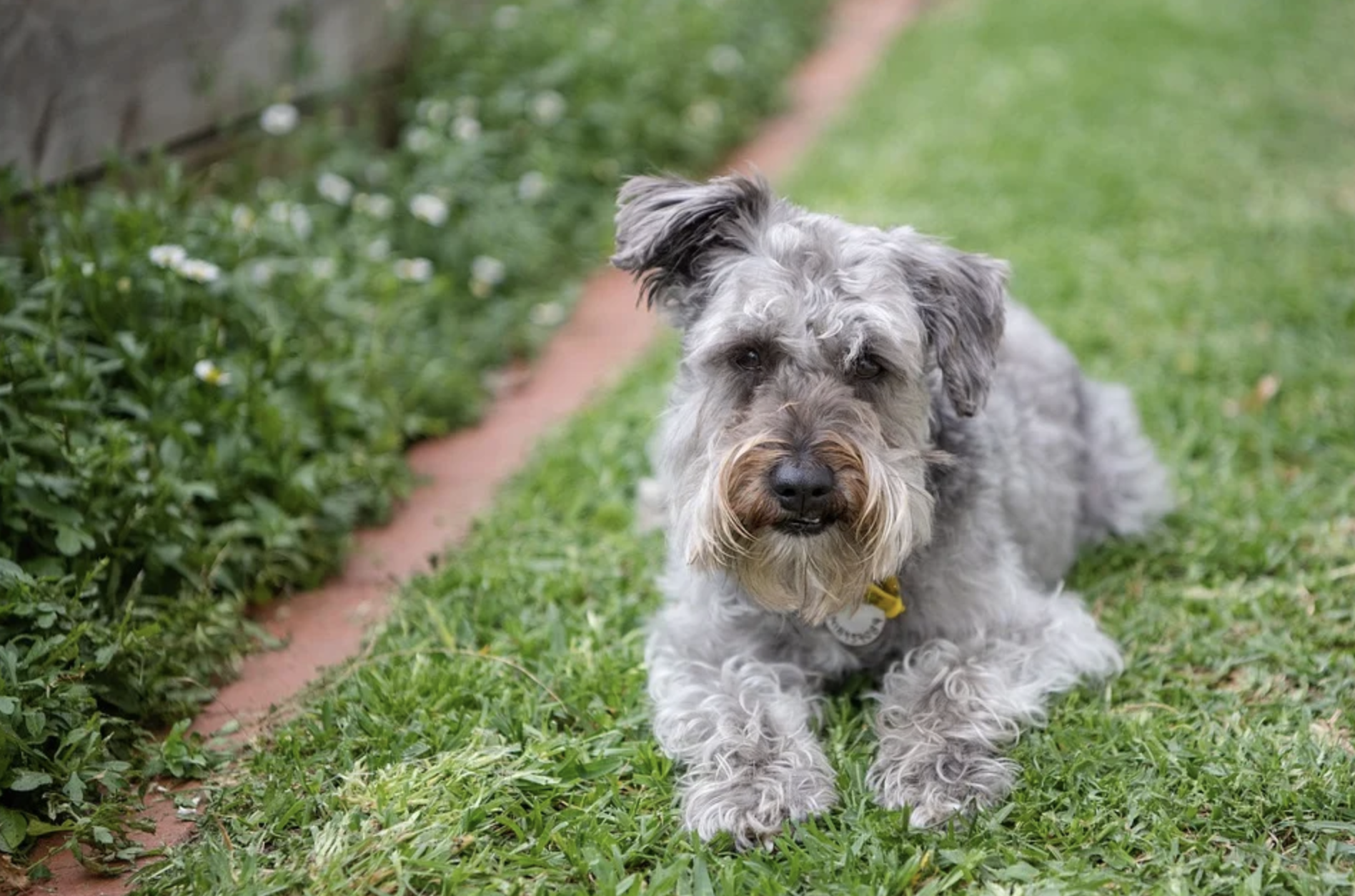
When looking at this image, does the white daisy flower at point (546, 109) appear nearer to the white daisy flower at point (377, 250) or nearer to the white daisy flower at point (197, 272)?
the white daisy flower at point (377, 250)

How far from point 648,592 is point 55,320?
8.34ft

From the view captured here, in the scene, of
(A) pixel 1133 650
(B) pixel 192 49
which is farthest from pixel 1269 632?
(B) pixel 192 49

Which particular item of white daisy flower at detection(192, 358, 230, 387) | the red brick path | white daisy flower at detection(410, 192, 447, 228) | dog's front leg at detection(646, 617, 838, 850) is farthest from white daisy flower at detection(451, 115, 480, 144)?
dog's front leg at detection(646, 617, 838, 850)

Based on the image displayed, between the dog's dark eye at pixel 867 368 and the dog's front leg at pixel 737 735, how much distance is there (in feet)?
3.32

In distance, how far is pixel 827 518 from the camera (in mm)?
3516

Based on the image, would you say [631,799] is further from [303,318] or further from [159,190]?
→ [159,190]

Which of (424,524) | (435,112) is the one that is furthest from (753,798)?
(435,112)

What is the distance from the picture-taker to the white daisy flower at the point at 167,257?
5.14 m

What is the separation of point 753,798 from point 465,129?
18.9ft

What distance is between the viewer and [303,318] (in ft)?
19.0

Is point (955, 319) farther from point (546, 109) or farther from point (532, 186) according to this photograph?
point (546, 109)

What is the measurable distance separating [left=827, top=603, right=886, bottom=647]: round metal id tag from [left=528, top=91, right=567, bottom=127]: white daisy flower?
571 centimetres

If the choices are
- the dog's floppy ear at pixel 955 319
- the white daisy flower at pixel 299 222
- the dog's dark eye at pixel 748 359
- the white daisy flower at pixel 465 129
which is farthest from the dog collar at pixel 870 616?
the white daisy flower at pixel 465 129

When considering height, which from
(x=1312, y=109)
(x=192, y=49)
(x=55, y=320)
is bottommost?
(x=1312, y=109)
